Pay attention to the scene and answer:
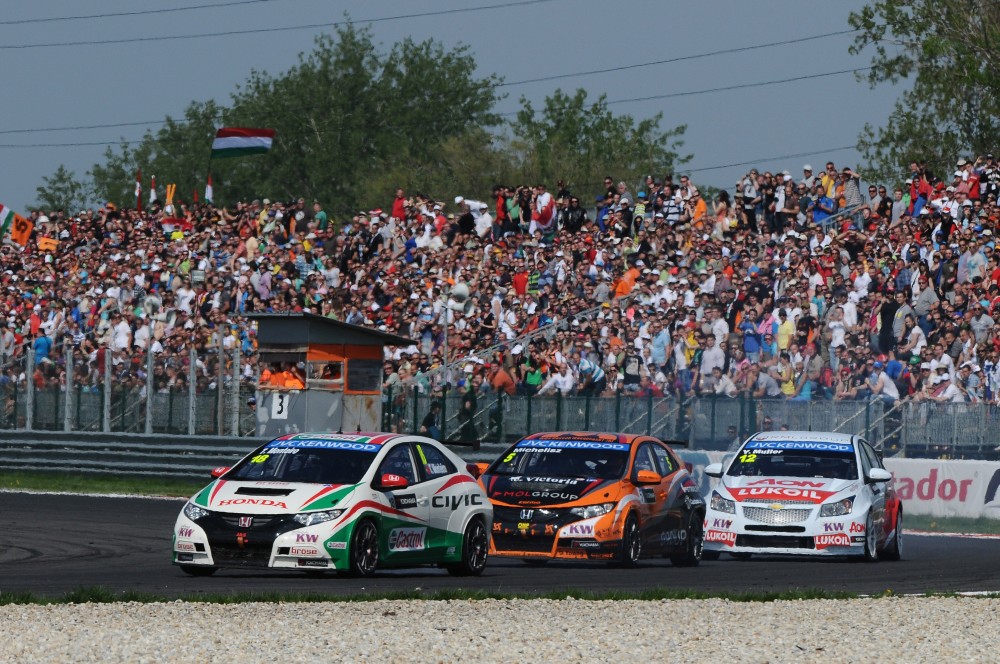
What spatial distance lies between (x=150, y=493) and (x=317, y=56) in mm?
76041

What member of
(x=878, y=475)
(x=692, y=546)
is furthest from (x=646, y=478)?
(x=878, y=475)

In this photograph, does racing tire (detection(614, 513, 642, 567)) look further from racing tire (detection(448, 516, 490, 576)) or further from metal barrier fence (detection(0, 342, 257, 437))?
metal barrier fence (detection(0, 342, 257, 437))

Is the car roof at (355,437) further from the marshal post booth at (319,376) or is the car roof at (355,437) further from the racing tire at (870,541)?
the marshal post booth at (319,376)

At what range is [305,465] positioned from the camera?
15.3 metres

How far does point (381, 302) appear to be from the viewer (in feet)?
111

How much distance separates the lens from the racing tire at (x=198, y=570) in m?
14.6

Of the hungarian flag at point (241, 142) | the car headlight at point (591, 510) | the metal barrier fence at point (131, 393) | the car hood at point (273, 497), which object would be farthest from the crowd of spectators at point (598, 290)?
the car hood at point (273, 497)

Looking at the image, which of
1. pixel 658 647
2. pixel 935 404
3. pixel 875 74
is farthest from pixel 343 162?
pixel 658 647

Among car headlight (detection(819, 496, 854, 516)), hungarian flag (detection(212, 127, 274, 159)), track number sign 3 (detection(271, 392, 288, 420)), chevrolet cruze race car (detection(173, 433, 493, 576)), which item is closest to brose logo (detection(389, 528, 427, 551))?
chevrolet cruze race car (detection(173, 433, 493, 576))

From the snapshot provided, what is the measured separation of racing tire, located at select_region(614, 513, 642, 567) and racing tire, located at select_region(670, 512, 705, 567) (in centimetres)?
96

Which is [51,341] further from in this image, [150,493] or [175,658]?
[175,658]

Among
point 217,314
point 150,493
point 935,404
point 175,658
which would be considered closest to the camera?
point 175,658

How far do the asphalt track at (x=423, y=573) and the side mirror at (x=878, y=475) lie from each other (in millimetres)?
894

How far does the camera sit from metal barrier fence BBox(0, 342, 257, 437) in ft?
96.7
